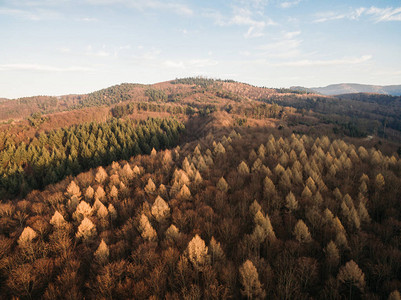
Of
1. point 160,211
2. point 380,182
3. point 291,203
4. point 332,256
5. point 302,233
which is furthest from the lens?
point 380,182

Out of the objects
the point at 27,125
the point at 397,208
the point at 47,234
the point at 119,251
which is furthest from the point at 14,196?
the point at 397,208

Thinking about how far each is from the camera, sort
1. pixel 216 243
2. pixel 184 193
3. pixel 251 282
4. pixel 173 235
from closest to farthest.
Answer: pixel 251 282, pixel 216 243, pixel 173 235, pixel 184 193

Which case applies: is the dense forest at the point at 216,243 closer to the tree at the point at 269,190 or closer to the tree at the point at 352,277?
the tree at the point at 352,277

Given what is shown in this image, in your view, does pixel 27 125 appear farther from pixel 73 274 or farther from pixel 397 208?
pixel 397 208

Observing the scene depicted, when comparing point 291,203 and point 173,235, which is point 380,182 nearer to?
point 291,203

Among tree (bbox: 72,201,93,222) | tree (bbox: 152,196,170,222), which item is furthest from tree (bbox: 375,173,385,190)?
tree (bbox: 72,201,93,222)

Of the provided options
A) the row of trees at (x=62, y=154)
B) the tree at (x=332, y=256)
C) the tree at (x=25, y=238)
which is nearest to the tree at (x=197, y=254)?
the tree at (x=332, y=256)

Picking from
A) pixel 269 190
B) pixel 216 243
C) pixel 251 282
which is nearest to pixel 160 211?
pixel 216 243

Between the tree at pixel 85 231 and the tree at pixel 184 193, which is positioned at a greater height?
the tree at pixel 184 193
